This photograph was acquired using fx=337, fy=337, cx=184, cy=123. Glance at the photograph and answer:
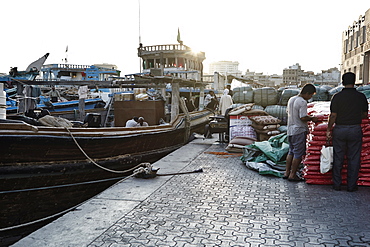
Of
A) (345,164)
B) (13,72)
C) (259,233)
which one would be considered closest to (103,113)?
(13,72)

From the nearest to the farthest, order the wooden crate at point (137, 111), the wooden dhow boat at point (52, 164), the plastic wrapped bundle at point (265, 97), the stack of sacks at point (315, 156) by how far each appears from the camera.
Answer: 1. the stack of sacks at point (315, 156)
2. the wooden dhow boat at point (52, 164)
3. the wooden crate at point (137, 111)
4. the plastic wrapped bundle at point (265, 97)

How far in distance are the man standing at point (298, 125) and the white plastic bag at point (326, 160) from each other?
1.36 feet

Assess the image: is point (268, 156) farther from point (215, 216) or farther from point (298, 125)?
point (215, 216)

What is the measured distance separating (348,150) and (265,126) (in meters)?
3.57

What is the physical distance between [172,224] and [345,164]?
3.23 metres

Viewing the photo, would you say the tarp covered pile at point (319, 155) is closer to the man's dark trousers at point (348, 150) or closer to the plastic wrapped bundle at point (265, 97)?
the man's dark trousers at point (348, 150)

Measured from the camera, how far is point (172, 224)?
3.69 m

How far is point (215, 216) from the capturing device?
12.9ft

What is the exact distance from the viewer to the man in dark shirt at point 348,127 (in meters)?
4.97

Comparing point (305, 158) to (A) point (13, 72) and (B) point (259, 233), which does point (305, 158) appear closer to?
(B) point (259, 233)

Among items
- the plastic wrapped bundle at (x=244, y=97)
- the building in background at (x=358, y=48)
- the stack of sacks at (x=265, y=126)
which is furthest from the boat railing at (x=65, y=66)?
the stack of sacks at (x=265, y=126)

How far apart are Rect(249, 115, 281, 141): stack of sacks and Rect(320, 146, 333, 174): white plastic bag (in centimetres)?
314

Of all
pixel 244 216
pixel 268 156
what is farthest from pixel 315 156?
pixel 244 216

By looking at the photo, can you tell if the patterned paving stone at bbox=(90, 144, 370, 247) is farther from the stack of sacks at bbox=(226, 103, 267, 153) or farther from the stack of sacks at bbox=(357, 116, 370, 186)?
the stack of sacks at bbox=(226, 103, 267, 153)
